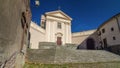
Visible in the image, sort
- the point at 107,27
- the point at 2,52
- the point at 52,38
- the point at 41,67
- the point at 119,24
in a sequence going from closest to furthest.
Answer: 1. the point at 2,52
2. the point at 41,67
3. the point at 119,24
4. the point at 107,27
5. the point at 52,38

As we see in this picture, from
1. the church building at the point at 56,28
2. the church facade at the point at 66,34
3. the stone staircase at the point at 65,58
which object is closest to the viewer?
the stone staircase at the point at 65,58

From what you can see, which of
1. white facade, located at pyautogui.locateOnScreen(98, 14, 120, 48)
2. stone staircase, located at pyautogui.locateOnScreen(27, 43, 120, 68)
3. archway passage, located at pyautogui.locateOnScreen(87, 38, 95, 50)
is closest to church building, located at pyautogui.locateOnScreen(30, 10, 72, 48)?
archway passage, located at pyautogui.locateOnScreen(87, 38, 95, 50)

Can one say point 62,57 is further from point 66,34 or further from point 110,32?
point 66,34

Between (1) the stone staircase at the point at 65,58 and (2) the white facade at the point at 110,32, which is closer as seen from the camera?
(1) the stone staircase at the point at 65,58

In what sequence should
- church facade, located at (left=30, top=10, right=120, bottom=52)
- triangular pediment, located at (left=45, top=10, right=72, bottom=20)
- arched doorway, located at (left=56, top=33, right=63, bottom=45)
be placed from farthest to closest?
triangular pediment, located at (left=45, top=10, right=72, bottom=20)
arched doorway, located at (left=56, top=33, right=63, bottom=45)
church facade, located at (left=30, top=10, right=120, bottom=52)

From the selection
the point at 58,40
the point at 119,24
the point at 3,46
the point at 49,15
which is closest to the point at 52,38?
the point at 58,40

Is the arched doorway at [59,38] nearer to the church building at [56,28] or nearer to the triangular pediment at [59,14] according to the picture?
the church building at [56,28]

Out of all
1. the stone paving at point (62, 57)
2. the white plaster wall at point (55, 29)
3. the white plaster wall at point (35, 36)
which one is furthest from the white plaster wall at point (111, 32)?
the white plaster wall at point (35, 36)

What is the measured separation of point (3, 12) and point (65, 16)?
2266cm

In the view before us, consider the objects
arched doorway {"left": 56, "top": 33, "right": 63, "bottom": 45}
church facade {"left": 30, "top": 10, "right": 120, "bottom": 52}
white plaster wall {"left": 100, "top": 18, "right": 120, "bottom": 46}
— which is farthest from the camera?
arched doorway {"left": 56, "top": 33, "right": 63, "bottom": 45}

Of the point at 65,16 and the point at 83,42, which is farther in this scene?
the point at 65,16

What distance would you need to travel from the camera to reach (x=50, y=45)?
1589 centimetres

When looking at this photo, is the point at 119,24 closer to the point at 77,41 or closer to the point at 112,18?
the point at 112,18

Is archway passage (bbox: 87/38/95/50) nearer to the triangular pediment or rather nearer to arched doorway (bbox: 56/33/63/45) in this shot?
arched doorway (bbox: 56/33/63/45)
